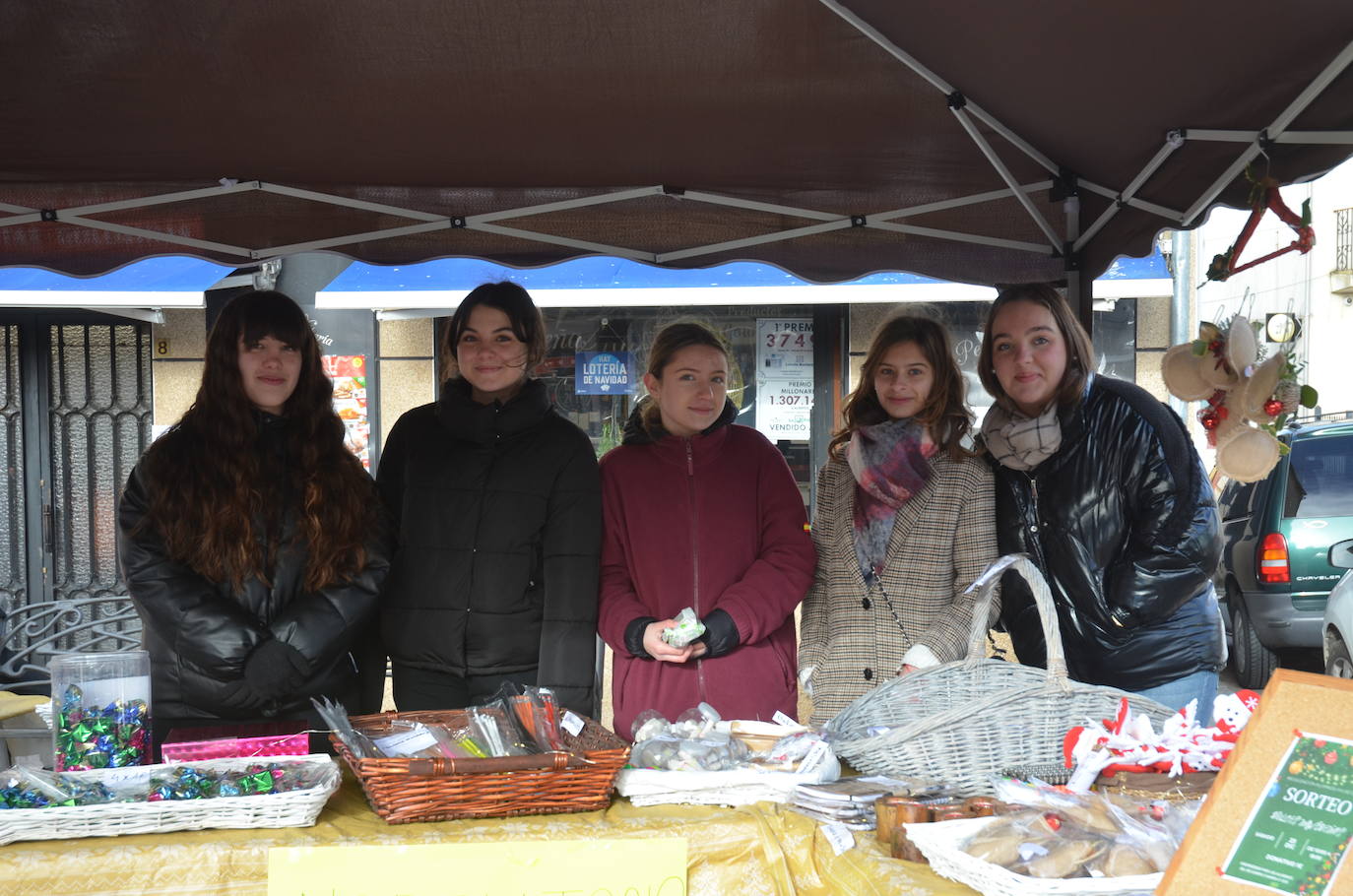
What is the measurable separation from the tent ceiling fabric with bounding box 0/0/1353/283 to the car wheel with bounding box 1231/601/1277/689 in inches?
143

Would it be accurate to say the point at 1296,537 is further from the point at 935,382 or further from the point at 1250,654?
the point at 935,382

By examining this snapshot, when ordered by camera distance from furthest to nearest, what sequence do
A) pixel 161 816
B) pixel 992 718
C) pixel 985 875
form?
1. pixel 992 718
2. pixel 161 816
3. pixel 985 875

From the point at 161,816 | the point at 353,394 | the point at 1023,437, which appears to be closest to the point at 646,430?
the point at 1023,437

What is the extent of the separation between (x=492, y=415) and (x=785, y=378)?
477 centimetres

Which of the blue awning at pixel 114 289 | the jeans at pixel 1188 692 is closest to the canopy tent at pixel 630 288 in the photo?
the blue awning at pixel 114 289

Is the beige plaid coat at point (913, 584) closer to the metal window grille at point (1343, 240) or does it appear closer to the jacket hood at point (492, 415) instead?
the jacket hood at point (492, 415)

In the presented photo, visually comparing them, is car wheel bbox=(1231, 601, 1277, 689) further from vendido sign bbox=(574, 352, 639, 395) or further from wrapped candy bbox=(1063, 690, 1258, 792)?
wrapped candy bbox=(1063, 690, 1258, 792)

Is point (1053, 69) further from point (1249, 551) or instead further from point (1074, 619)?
point (1249, 551)

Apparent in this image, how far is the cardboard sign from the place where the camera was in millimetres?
1139

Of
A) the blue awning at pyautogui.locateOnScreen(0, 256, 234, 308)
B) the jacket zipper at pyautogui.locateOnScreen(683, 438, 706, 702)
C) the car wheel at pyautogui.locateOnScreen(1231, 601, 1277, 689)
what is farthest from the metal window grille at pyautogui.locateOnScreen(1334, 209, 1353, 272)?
the jacket zipper at pyautogui.locateOnScreen(683, 438, 706, 702)

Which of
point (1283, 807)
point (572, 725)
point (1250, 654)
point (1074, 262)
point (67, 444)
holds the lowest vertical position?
point (1250, 654)

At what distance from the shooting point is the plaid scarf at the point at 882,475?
2.73 m

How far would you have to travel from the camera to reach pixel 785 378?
7242 mm

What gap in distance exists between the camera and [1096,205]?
129 inches
